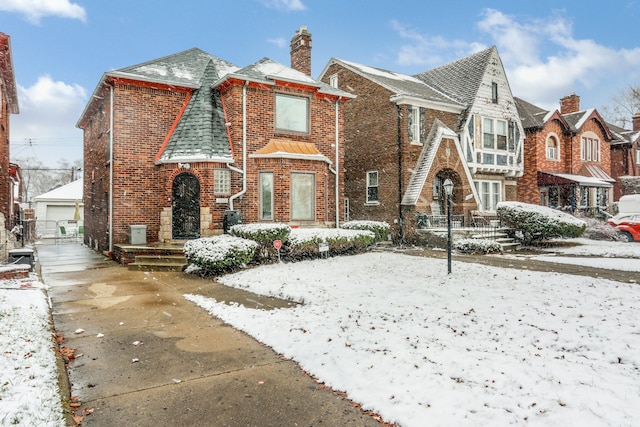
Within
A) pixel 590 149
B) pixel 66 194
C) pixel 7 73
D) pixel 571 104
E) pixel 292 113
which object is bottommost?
pixel 66 194

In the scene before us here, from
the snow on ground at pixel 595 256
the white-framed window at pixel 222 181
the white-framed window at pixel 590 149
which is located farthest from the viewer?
the white-framed window at pixel 590 149

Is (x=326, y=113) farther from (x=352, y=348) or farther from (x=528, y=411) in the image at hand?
(x=528, y=411)

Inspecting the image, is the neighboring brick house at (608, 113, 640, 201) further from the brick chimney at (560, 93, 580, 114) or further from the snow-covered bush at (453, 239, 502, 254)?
the snow-covered bush at (453, 239, 502, 254)

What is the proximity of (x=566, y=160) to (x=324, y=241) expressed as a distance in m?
22.1

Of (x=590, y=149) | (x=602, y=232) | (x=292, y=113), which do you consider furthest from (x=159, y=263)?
(x=590, y=149)

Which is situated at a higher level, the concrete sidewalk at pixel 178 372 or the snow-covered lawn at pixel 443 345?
the snow-covered lawn at pixel 443 345

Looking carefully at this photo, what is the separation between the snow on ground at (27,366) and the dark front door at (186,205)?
7892mm

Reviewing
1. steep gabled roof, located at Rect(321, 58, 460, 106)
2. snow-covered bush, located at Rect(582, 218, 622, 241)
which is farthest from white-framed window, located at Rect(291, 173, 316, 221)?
snow-covered bush, located at Rect(582, 218, 622, 241)

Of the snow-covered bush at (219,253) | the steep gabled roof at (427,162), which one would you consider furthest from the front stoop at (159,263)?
the steep gabled roof at (427,162)

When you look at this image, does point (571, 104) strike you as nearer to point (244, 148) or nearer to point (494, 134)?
point (494, 134)

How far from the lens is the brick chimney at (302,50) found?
63.9 ft

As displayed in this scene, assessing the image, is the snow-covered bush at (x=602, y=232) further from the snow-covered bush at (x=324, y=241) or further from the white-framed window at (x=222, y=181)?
the white-framed window at (x=222, y=181)

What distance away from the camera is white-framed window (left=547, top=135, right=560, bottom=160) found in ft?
84.2

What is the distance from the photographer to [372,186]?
19.8m
